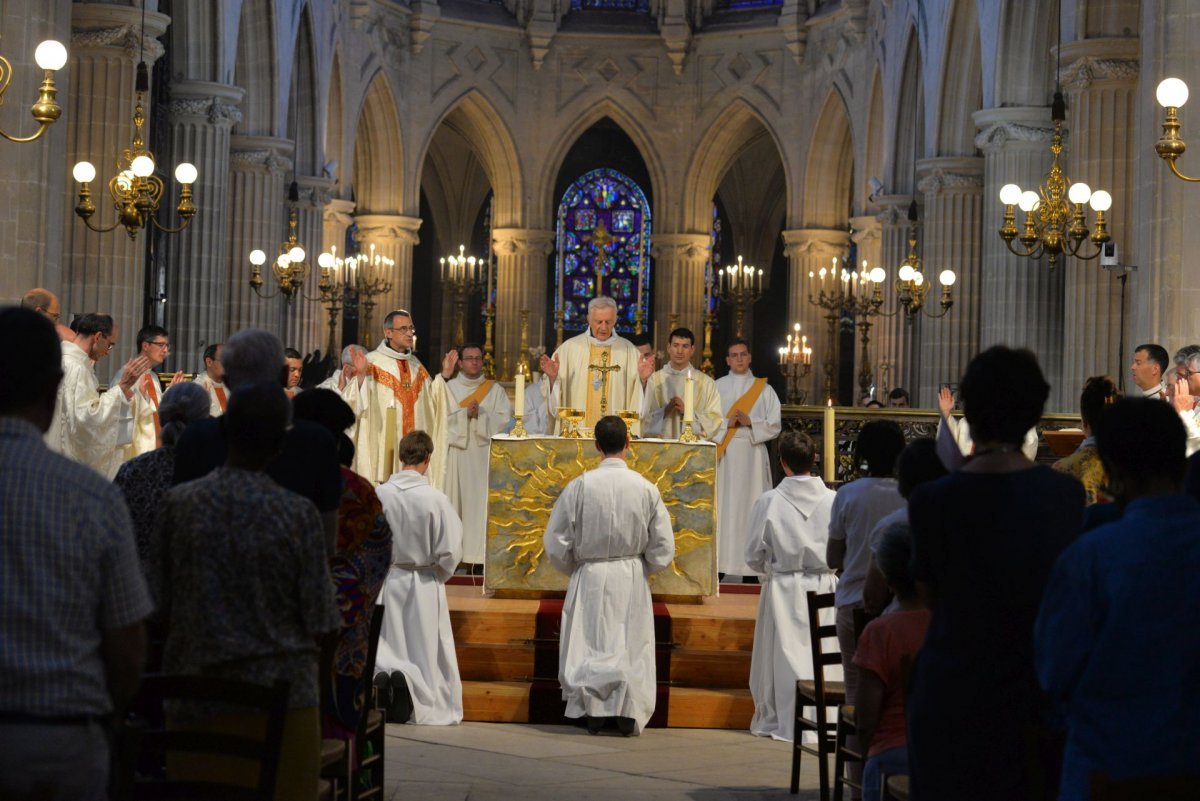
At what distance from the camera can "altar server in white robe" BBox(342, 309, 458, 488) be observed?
12602mm

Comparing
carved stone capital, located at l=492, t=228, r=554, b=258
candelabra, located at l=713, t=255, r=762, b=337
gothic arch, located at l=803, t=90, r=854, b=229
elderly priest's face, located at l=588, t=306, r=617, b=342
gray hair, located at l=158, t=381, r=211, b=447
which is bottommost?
gray hair, located at l=158, t=381, r=211, b=447

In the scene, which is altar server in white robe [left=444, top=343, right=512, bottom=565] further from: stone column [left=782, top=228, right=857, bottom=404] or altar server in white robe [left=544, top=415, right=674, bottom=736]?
stone column [left=782, top=228, right=857, bottom=404]

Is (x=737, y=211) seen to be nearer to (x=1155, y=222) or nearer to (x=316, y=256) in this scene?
(x=316, y=256)

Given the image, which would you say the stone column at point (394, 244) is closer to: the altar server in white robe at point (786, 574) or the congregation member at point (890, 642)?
the altar server in white robe at point (786, 574)

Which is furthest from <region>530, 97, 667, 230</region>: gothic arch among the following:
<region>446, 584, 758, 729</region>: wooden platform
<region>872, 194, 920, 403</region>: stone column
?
<region>446, 584, 758, 729</region>: wooden platform

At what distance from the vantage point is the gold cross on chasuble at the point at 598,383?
470 inches

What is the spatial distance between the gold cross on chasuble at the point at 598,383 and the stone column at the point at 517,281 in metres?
19.6

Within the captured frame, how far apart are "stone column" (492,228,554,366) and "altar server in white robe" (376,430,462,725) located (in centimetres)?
2240

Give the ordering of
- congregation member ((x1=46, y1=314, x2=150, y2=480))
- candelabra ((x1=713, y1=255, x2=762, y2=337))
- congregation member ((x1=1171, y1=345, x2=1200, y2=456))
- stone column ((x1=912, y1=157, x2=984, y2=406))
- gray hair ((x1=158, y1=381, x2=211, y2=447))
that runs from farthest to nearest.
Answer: candelabra ((x1=713, y1=255, x2=762, y2=337)), stone column ((x1=912, y1=157, x2=984, y2=406)), congregation member ((x1=46, y1=314, x2=150, y2=480)), congregation member ((x1=1171, y1=345, x2=1200, y2=456)), gray hair ((x1=158, y1=381, x2=211, y2=447))

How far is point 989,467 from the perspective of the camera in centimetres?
419

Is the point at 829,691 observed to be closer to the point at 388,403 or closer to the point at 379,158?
the point at 388,403

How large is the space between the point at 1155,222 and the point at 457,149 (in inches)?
941

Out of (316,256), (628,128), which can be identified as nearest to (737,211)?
(628,128)

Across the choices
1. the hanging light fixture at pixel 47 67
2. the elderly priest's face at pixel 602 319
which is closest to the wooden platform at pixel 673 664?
the elderly priest's face at pixel 602 319
